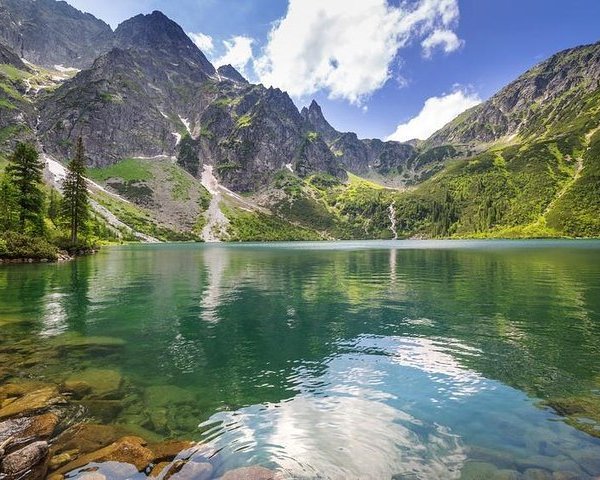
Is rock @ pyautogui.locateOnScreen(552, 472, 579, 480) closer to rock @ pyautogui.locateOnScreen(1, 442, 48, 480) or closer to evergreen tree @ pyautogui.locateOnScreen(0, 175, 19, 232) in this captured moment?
rock @ pyautogui.locateOnScreen(1, 442, 48, 480)

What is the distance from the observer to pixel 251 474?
12.0m

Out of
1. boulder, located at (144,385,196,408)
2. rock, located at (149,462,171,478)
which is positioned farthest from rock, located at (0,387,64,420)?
rock, located at (149,462,171,478)

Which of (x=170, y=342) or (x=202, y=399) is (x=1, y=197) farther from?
(x=202, y=399)

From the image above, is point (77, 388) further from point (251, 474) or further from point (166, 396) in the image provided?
point (251, 474)

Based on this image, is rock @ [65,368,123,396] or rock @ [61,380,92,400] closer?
rock @ [61,380,92,400]

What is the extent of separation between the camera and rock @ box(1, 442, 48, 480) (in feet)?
36.8

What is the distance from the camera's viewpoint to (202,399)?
18203mm

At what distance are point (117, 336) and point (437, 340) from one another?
2329 centimetres

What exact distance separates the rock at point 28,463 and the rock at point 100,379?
644 centimetres

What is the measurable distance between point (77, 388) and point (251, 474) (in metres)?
11.4

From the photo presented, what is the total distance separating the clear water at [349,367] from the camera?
45.6ft

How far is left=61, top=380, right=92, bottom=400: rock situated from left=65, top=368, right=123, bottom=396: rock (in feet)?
0.55

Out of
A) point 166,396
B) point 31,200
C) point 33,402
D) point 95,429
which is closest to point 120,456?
point 95,429

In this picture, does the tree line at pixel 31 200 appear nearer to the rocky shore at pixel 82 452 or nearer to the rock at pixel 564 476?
the rocky shore at pixel 82 452
